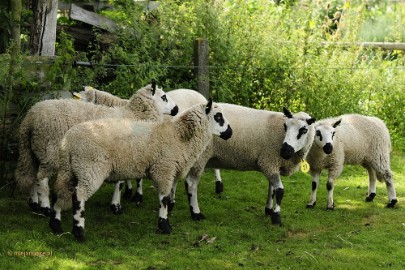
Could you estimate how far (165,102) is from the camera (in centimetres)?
1009

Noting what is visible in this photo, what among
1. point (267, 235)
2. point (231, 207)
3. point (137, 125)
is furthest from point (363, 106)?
point (137, 125)

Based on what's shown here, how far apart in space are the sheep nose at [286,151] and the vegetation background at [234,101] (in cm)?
93

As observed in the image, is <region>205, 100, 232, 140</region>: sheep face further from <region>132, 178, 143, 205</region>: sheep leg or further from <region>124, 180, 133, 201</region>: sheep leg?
<region>124, 180, 133, 201</region>: sheep leg

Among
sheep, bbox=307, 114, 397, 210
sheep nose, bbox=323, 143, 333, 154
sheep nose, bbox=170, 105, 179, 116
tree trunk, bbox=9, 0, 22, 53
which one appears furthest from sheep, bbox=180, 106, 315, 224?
tree trunk, bbox=9, 0, 22, 53

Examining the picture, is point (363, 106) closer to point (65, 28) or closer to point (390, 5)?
point (65, 28)

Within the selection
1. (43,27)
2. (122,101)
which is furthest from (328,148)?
(43,27)

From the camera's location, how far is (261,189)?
11.9 meters

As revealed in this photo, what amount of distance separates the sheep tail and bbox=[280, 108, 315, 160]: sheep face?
10.6 ft

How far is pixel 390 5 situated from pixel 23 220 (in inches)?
666

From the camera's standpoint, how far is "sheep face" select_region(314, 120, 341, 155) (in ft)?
34.3

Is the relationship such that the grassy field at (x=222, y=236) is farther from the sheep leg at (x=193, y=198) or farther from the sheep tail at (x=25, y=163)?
the sheep tail at (x=25, y=163)

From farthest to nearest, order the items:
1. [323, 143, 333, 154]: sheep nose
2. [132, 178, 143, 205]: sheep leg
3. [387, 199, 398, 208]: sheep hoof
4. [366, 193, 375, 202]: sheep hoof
Result: 1. [366, 193, 375, 202]: sheep hoof
2. [387, 199, 398, 208]: sheep hoof
3. [132, 178, 143, 205]: sheep leg
4. [323, 143, 333, 154]: sheep nose

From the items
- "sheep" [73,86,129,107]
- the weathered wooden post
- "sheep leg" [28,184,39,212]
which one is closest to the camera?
"sheep leg" [28,184,39,212]

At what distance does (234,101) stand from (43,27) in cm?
441
